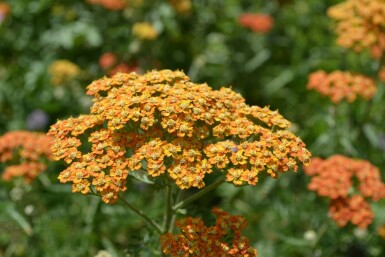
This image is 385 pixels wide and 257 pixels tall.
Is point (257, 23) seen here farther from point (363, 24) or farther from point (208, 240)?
point (208, 240)

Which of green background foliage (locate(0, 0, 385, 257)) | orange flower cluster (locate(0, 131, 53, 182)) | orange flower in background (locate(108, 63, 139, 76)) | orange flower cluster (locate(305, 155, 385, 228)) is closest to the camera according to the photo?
orange flower cluster (locate(305, 155, 385, 228))

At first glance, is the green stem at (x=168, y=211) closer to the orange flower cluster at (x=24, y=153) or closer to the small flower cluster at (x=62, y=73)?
the orange flower cluster at (x=24, y=153)

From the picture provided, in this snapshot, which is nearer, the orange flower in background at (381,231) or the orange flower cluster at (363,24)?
the orange flower in background at (381,231)

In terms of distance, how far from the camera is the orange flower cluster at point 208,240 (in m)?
2.95

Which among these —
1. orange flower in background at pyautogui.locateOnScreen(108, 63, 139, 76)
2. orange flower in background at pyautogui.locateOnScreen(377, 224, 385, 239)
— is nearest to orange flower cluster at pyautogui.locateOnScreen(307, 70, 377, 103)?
orange flower in background at pyautogui.locateOnScreen(377, 224, 385, 239)

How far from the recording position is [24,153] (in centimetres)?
439

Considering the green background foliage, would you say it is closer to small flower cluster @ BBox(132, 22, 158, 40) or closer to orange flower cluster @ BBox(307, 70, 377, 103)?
small flower cluster @ BBox(132, 22, 158, 40)

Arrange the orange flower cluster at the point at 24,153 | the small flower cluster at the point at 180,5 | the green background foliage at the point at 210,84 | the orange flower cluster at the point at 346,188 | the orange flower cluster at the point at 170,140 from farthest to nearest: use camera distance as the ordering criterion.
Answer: the small flower cluster at the point at 180,5 < the green background foliage at the point at 210,84 < the orange flower cluster at the point at 24,153 < the orange flower cluster at the point at 346,188 < the orange flower cluster at the point at 170,140

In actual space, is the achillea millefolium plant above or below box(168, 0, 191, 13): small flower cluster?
below

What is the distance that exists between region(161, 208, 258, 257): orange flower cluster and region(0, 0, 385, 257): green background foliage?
1.39 m

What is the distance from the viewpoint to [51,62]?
7422 millimetres

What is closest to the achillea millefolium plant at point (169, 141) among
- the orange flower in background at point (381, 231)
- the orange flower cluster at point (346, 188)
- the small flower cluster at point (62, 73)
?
the orange flower cluster at point (346, 188)

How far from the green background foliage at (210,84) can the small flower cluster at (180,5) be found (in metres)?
0.11

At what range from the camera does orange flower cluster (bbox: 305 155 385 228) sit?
4223 millimetres
